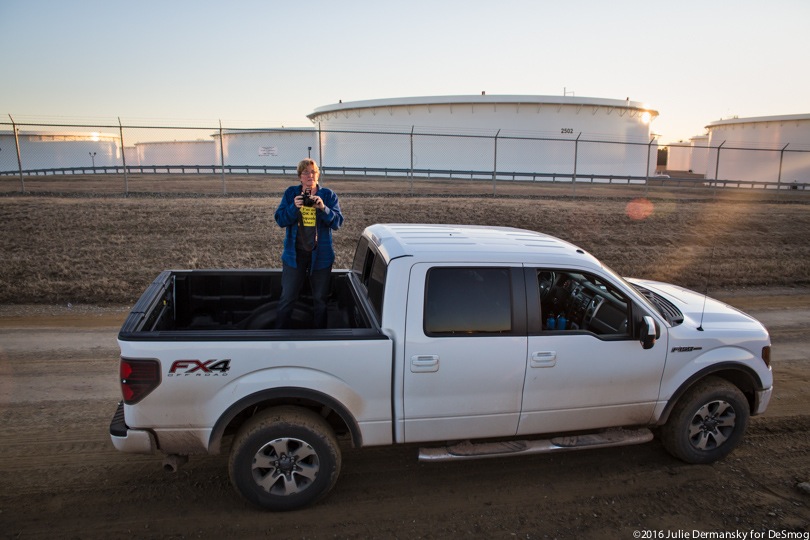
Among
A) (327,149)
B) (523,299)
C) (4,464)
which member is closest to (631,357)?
(523,299)

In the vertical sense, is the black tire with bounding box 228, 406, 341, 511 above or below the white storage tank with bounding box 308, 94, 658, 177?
below

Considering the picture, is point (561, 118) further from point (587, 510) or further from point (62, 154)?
point (62, 154)

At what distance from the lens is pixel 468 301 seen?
3.72 meters

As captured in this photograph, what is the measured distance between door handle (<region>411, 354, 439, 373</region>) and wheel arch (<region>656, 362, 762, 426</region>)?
6.19ft

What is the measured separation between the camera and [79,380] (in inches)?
216

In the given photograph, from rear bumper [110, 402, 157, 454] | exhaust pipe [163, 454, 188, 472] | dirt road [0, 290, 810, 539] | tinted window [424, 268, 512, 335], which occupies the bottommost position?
dirt road [0, 290, 810, 539]

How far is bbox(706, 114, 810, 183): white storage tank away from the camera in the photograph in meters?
38.0

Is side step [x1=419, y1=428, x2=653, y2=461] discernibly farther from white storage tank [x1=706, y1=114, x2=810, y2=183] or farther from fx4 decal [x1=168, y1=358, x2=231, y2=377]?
white storage tank [x1=706, y1=114, x2=810, y2=183]

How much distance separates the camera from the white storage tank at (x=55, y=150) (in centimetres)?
4131

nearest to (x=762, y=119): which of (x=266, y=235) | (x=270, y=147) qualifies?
(x=270, y=147)

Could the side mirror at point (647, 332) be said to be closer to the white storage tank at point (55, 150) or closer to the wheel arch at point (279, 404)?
the wheel arch at point (279, 404)

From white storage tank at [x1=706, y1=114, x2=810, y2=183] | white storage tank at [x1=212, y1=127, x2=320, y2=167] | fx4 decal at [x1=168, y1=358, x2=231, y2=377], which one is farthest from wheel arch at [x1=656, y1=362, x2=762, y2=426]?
white storage tank at [x1=706, y1=114, x2=810, y2=183]

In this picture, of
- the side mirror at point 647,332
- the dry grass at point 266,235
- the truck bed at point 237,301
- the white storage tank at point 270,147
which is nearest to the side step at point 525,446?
the side mirror at point 647,332

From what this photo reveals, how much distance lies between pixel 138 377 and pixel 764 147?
48112 millimetres
